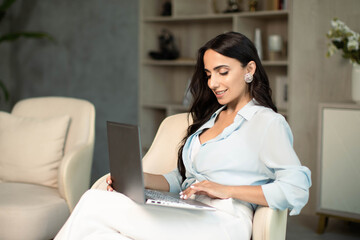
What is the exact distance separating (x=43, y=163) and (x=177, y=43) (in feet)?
6.45

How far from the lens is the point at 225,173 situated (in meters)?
2.01

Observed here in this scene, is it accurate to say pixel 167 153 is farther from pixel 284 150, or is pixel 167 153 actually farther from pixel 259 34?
pixel 259 34

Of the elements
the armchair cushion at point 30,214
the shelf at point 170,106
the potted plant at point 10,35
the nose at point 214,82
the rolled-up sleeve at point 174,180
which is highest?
the potted plant at point 10,35

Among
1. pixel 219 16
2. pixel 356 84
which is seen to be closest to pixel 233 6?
pixel 219 16

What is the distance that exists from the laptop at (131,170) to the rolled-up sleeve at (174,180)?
248 mm

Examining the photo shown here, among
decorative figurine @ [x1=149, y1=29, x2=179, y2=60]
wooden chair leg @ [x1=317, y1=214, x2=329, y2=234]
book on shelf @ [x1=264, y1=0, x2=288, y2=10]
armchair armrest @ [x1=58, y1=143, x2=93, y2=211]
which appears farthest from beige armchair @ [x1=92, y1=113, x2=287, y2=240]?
decorative figurine @ [x1=149, y1=29, x2=179, y2=60]

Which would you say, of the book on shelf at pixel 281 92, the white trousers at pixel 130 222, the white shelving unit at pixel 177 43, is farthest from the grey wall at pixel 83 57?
the white trousers at pixel 130 222

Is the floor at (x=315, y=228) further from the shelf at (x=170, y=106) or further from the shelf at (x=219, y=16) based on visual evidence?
the shelf at (x=219, y=16)

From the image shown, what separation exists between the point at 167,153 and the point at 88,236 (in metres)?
0.79

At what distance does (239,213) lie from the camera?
191cm

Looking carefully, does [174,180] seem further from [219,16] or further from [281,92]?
[219,16]

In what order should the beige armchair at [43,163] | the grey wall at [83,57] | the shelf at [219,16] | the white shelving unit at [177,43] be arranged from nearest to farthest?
the beige armchair at [43,163]
the shelf at [219,16]
the white shelving unit at [177,43]
the grey wall at [83,57]

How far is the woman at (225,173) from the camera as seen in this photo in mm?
1804

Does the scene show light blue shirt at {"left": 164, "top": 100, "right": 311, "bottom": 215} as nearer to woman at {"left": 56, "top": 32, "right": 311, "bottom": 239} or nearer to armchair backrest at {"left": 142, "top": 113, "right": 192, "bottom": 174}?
woman at {"left": 56, "top": 32, "right": 311, "bottom": 239}
